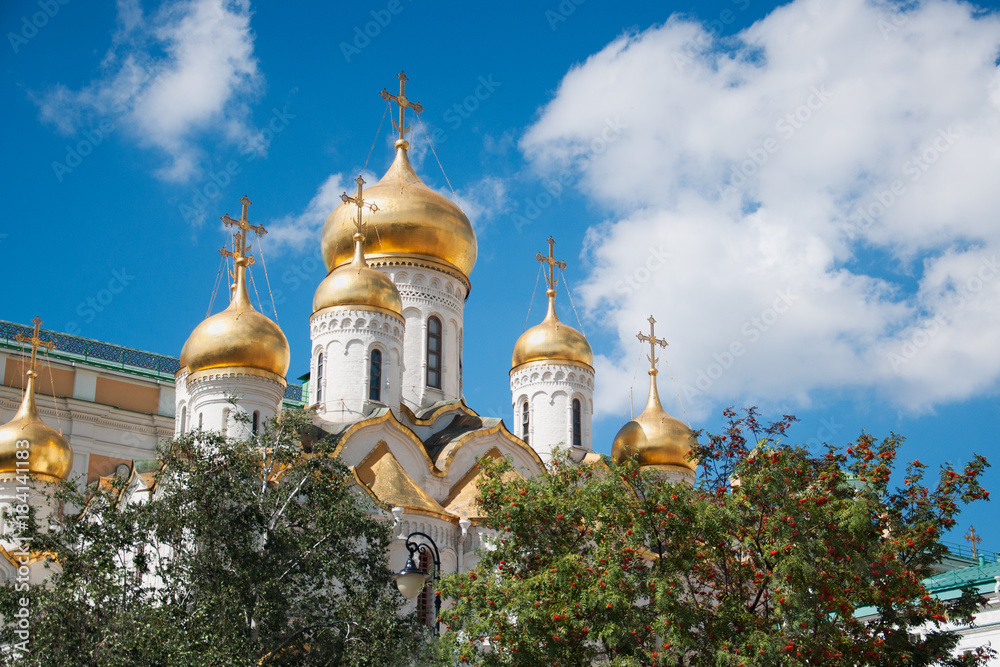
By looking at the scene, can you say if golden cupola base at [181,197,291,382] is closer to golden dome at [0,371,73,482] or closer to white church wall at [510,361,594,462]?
golden dome at [0,371,73,482]

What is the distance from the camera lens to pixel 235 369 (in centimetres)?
2086

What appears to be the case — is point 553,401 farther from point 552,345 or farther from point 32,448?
point 32,448

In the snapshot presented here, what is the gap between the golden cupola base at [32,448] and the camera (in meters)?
22.6

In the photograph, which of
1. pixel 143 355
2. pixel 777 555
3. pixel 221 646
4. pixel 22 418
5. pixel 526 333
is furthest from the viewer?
pixel 143 355

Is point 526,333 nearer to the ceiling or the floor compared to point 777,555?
nearer to the ceiling

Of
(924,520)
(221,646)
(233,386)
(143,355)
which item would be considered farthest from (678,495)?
(143,355)

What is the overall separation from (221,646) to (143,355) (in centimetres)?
2386

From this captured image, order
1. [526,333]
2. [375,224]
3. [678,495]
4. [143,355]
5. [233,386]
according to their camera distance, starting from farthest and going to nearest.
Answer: [143,355], [526,333], [375,224], [233,386], [678,495]

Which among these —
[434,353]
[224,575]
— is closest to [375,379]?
[434,353]

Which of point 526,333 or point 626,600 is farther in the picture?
point 526,333

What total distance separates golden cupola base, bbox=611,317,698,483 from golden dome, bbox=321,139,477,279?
19.1ft

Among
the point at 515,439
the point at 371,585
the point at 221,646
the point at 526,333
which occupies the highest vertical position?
the point at 526,333

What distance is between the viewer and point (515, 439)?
23719 millimetres

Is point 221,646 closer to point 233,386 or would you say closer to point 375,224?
point 233,386
